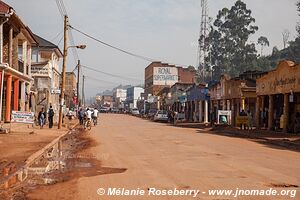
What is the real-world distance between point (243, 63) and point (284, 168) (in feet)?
282

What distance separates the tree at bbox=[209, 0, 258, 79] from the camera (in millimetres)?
98875

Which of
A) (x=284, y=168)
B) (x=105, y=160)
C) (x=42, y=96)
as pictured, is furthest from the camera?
(x=42, y=96)

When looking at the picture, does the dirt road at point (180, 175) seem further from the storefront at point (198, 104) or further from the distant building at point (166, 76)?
the distant building at point (166, 76)

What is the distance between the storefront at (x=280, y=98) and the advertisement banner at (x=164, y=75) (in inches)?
3040

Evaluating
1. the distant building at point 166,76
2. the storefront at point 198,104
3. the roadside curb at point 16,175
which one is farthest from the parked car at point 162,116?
the distant building at point 166,76

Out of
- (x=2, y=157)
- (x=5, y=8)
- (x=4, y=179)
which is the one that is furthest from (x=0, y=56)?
(x=4, y=179)

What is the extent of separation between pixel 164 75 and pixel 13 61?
3421 inches

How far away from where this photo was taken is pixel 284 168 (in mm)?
13383

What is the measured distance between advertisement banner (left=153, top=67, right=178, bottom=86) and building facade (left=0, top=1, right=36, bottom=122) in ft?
261

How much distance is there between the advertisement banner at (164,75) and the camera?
117 metres

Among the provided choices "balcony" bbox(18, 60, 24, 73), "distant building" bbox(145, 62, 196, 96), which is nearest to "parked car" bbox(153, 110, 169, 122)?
"balcony" bbox(18, 60, 24, 73)

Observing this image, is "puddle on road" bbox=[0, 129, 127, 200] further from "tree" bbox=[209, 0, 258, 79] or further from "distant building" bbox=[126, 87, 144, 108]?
"distant building" bbox=[126, 87, 144, 108]

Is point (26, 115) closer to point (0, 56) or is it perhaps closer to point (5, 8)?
point (0, 56)

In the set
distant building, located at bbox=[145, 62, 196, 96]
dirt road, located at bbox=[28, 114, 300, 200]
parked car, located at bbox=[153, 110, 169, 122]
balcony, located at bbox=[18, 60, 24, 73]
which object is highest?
distant building, located at bbox=[145, 62, 196, 96]
